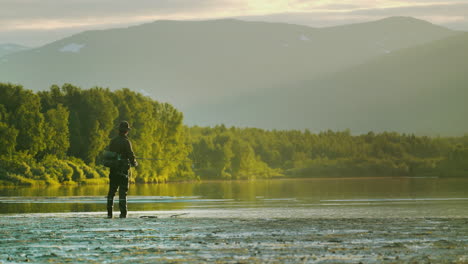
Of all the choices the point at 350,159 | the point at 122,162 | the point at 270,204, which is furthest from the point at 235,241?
the point at 350,159

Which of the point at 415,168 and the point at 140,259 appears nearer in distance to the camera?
the point at 140,259

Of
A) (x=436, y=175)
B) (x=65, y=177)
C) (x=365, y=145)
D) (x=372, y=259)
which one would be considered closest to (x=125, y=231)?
(x=372, y=259)

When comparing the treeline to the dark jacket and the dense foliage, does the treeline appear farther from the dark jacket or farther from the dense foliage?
the dark jacket

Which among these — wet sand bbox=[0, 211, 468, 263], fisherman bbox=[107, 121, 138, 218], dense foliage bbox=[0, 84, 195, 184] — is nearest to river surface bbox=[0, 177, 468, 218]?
fisherman bbox=[107, 121, 138, 218]

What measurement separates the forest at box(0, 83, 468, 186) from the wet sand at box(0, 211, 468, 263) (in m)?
36.3

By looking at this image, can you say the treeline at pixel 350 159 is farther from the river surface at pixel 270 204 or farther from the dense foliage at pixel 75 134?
the river surface at pixel 270 204

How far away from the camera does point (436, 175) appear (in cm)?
14825

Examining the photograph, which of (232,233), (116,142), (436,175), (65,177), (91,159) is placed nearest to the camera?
(232,233)

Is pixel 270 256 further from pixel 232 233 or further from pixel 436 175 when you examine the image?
pixel 436 175

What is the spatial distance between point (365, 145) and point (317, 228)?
17639cm

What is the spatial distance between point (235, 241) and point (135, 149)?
97629mm

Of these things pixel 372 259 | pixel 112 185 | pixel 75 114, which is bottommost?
pixel 372 259

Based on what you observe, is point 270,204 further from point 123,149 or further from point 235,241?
point 235,241

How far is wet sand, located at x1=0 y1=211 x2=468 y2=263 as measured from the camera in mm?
15938
